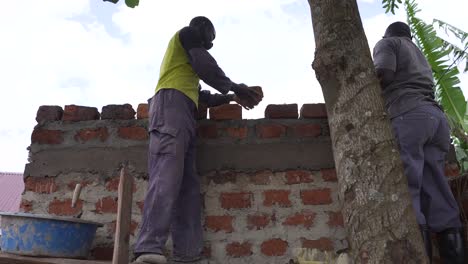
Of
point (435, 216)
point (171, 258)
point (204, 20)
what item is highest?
point (204, 20)

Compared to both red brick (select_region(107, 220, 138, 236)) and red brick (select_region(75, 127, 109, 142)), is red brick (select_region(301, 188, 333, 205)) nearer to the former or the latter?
red brick (select_region(107, 220, 138, 236))

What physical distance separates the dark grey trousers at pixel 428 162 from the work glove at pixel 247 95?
29.8 inches

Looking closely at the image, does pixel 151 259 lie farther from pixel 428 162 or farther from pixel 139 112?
pixel 428 162

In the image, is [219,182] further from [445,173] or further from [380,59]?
[445,173]

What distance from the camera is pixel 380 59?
2588 millimetres

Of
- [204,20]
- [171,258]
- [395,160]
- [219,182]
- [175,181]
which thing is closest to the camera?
[395,160]

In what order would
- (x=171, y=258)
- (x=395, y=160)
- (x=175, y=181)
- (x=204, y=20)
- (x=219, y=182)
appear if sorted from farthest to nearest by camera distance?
(x=204, y=20), (x=219, y=182), (x=171, y=258), (x=175, y=181), (x=395, y=160)

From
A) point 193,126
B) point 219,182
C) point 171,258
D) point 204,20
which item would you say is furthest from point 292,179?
point 204,20

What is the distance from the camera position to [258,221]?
2490 millimetres

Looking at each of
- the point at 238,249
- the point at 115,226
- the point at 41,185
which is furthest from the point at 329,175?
the point at 41,185

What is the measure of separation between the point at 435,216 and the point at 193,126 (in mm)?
1332

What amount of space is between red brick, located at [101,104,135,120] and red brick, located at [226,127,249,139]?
0.56 m

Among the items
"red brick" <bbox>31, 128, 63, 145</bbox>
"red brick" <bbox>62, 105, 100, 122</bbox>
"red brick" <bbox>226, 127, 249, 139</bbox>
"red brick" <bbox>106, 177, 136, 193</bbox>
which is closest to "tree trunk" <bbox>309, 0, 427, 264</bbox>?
"red brick" <bbox>226, 127, 249, 139</bbox>

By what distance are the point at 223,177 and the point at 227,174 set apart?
0.09 feet
